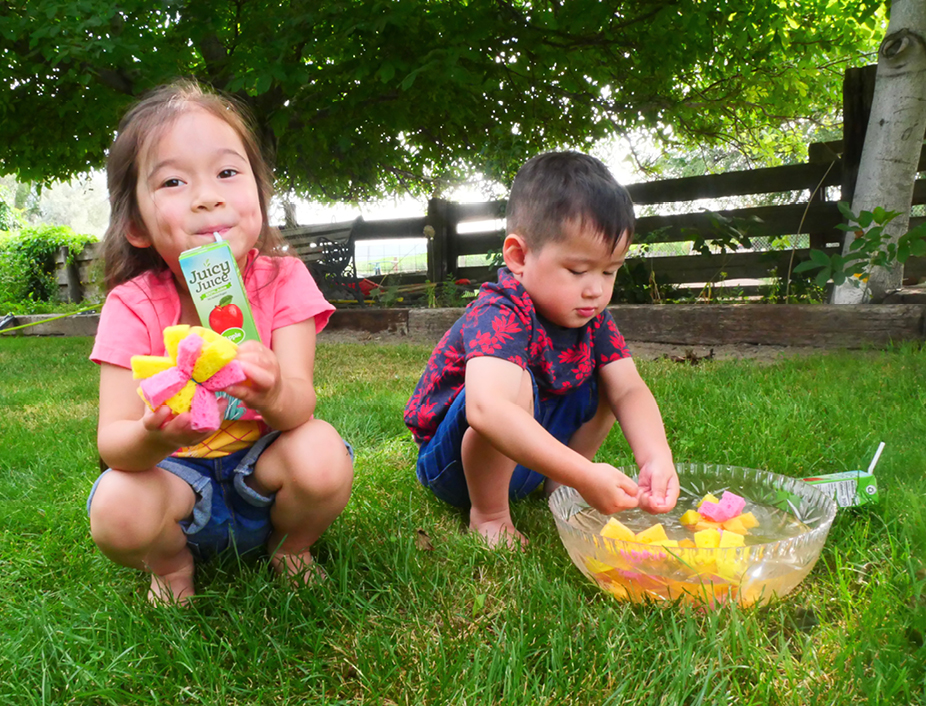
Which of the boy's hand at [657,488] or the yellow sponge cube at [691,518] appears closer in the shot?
the boy's hand at [657,488]

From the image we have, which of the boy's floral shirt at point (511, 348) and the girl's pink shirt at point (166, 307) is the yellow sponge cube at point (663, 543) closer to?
the boy's floral shirt at point (511, 348)

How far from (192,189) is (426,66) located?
3.51 metres

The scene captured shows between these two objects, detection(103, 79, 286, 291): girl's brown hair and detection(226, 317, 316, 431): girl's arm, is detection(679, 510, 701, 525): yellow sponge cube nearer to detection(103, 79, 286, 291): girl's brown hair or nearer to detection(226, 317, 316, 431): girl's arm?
detection(226, 317, 316, 431): girl's arm

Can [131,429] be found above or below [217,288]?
below

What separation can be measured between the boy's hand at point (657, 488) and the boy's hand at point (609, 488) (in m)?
0.03

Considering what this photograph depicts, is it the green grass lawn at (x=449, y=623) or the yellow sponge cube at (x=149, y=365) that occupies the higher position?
the yellow sponge cube at (x=149, y=365)

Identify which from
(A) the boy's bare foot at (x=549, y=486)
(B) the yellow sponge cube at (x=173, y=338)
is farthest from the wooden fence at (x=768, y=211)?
(B) the yellow sponge cube at (x=173, y=338)

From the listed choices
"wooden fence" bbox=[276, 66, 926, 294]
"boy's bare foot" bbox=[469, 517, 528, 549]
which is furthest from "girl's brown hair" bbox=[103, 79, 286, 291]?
"wooden fence" bbox=[276, 66, 926, 294]

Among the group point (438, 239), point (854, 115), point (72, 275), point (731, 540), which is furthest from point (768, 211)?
point (72, 275)

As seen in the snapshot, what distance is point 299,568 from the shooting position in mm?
1386

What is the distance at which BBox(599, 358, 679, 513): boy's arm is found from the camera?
139cm

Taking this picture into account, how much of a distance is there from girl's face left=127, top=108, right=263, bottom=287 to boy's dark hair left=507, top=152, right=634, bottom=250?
0.57 meters

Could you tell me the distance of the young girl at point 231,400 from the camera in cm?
121

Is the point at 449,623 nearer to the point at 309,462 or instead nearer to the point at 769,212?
the point at 309,462
